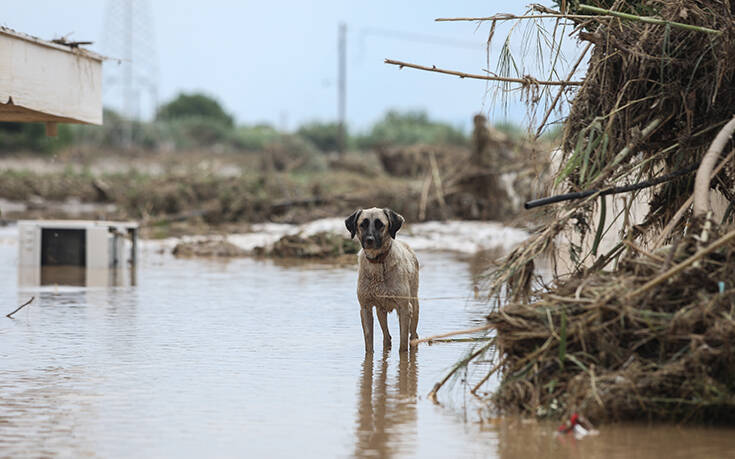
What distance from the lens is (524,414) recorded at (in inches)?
292

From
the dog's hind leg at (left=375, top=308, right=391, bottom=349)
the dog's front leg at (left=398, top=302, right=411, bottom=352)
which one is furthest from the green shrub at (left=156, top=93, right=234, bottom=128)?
the dog's front leg at (left=398, top=302, right=411, bottom=352)

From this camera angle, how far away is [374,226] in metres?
10.2

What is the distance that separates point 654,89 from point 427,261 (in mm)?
13221

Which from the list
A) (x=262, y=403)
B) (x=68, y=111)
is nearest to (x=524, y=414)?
(x=262, y=403)

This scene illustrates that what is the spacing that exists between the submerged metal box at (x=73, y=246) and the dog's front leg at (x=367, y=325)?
9692 mm

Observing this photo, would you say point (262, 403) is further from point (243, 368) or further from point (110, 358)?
point (110, 358)

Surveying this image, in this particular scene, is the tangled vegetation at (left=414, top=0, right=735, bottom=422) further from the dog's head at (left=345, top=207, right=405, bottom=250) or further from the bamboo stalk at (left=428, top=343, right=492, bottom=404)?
the dog's head at (left=345, top=207, right=405, bottom=250)

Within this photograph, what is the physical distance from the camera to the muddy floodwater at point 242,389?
6832 mm

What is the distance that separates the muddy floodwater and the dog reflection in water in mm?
14

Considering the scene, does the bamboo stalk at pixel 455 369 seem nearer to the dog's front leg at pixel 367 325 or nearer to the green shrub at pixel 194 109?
the dog's front leg at pixel 367 325

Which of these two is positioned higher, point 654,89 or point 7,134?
point 7,134

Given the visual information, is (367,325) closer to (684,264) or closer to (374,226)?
(374,226)

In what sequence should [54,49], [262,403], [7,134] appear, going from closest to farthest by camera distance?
1. [262,403]
2. [54,49]
3. [7,134]

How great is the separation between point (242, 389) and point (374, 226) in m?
2.25
